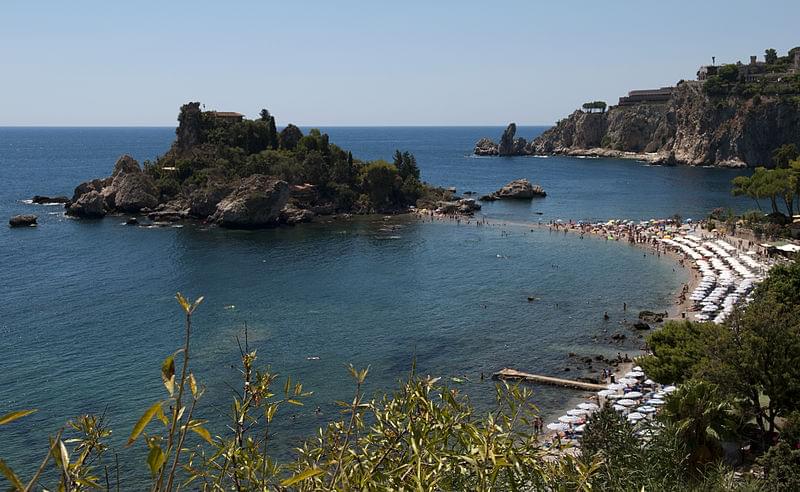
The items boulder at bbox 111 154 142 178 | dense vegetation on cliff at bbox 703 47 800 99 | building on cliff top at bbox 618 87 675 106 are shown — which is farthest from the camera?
building on cliff top at bbox 618 87 675 106

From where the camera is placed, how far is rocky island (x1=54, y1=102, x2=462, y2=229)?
261 feet

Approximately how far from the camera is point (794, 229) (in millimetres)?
60344

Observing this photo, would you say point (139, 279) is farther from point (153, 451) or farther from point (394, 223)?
point (153, 451)

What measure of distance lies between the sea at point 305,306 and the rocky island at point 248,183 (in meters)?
4.21

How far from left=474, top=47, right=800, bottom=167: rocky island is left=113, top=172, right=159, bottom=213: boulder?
11066cm

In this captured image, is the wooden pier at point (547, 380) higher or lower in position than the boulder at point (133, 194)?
lower

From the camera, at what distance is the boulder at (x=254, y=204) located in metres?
77.1

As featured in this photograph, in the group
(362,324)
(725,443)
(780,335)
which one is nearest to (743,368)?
(780,335)

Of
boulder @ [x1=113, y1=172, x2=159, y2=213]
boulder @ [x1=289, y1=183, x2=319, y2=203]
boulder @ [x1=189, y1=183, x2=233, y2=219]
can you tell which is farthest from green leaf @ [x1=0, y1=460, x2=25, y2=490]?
boulder @ [x1=113, y1=172, x2=159, y2=213]

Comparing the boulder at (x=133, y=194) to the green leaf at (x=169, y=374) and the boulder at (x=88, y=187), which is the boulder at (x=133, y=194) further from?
the green leaf at (x=169, y=374)

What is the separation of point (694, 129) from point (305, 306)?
126101 millimetres

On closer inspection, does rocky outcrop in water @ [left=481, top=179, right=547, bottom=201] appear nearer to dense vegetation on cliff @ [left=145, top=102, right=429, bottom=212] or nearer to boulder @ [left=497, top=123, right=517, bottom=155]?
dense vegetation on cliff @ [left=145, top=102, right=429, bottom=212]

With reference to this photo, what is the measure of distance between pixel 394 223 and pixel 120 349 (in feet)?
153

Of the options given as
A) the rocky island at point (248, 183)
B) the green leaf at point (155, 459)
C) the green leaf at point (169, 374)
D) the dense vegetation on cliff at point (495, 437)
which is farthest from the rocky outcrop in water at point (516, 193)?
the green leaf at point (155, 459)
